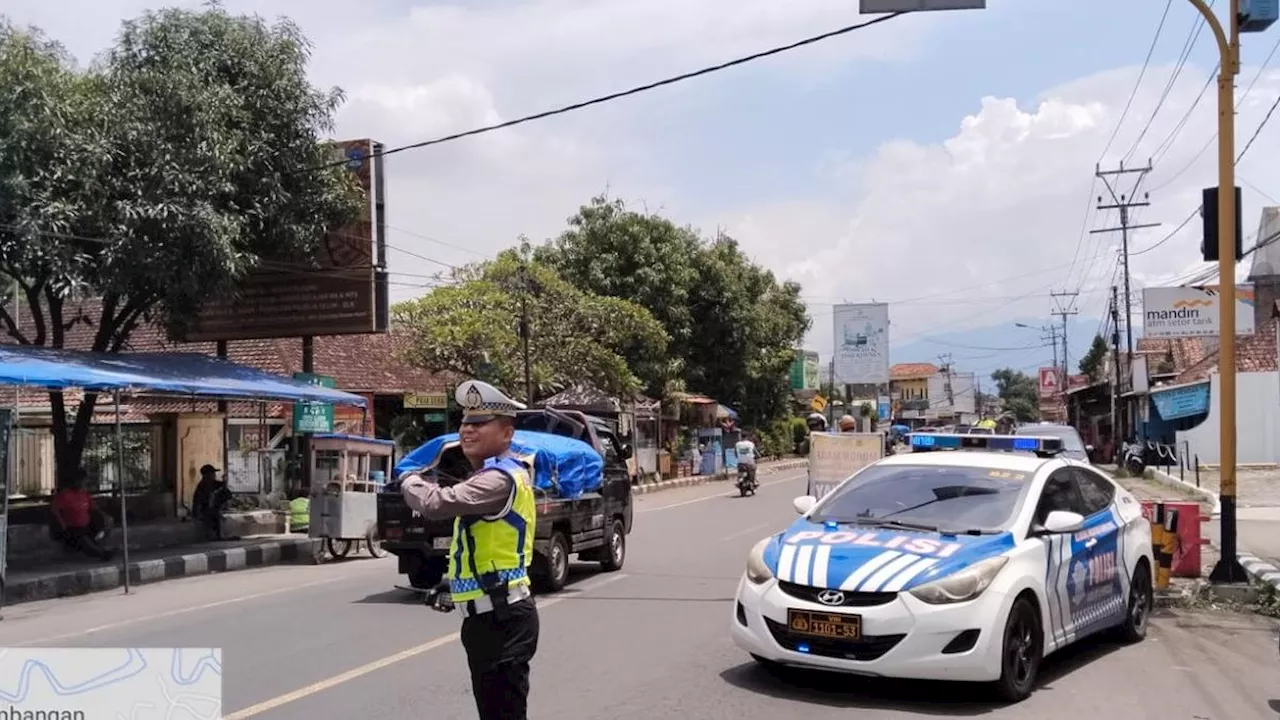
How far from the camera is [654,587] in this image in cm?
1236

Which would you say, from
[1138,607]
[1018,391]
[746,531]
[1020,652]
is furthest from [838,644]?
[1018,391]

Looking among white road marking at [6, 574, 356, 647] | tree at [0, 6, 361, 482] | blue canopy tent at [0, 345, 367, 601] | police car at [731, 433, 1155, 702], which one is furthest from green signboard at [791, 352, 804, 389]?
police car at [731, 433, 1155, 702]

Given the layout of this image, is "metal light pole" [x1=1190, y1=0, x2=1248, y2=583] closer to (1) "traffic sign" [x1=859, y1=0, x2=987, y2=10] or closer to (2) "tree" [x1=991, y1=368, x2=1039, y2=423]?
(1) "traffic sign" [x1=859, y1=0, x2=987, y2=10]

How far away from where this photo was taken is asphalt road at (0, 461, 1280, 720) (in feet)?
22.8

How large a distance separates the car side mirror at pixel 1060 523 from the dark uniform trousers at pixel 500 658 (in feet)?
13.7

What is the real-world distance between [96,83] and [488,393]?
1437 cm

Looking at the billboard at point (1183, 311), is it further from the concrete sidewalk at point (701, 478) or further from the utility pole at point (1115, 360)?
the concrete sidewalk at point (701, 478)

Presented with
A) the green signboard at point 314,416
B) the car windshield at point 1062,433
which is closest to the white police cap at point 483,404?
the car windshield at point 1062,433

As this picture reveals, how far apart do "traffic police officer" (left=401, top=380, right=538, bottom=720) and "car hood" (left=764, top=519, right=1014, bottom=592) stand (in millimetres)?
2773

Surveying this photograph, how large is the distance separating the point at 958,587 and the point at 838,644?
0.76m

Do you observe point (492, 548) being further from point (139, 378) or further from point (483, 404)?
point (139, 378)

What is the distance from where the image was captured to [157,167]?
49.8ft

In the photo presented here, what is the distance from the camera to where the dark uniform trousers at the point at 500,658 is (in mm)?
4430
